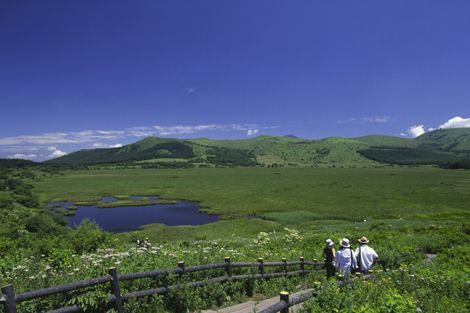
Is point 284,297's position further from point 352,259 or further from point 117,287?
point 352,259

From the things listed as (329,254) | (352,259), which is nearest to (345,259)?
(352,259)

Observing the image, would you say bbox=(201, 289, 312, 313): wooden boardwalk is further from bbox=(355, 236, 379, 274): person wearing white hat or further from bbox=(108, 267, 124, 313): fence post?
bbox=(355, 236, 379, 274): person wearing white hat

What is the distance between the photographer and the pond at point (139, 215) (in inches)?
2557

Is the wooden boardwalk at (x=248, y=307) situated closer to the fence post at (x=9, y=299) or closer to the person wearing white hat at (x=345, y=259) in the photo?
the person wearing white hat at (x=345, y=259)

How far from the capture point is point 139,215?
74625 mm

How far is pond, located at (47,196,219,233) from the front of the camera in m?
64.9

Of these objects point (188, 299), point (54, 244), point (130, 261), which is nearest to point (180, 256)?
point (130, 261)

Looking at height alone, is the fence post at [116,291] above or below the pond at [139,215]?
above

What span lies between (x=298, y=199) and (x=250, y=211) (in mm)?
19644

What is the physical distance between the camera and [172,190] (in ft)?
386

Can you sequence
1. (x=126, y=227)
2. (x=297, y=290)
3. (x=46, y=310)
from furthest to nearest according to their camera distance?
(x=126, y=227)
(x=297, y=290)
(x=46, y=310)

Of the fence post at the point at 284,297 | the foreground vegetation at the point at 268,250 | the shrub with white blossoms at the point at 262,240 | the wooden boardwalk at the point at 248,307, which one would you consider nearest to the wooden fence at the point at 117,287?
the foreground vegetation at the point at 268,250

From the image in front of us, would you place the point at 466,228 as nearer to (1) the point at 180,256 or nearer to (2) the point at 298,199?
(1) the point at 180,256

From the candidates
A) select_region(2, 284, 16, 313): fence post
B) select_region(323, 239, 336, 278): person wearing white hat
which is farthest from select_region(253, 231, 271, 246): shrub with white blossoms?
select_region(2, 284, 16, 313): fence post
